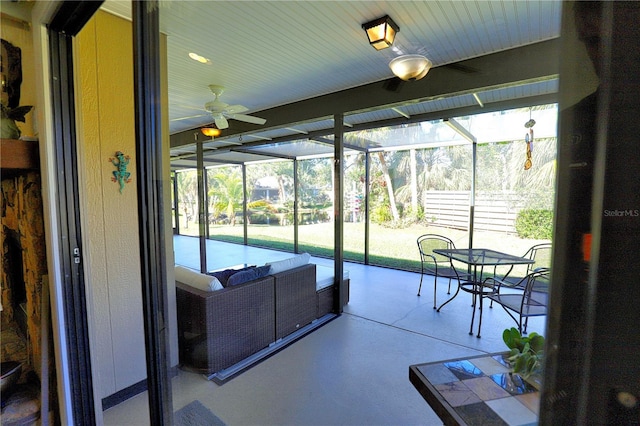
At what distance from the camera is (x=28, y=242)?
1.70 meters

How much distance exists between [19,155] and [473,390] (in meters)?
2.45

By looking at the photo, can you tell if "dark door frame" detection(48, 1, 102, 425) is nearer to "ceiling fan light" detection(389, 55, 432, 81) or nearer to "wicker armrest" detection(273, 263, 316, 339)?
"wicker armrest" detection(273, 263, 316, 339)

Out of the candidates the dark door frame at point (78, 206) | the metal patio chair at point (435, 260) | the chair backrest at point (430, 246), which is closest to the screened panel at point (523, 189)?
the dark door frame at point (78, 206)

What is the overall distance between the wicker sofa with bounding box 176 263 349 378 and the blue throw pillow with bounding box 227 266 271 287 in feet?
0.11

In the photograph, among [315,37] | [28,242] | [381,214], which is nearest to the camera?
[28,242]

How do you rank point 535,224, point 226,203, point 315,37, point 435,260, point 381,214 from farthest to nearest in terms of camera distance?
1. point 226,203
2. point 381,214
3. point 435,260
4. point 315,37
5. point 535,224

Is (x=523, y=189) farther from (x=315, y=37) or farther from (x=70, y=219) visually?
(x=315, y=37)

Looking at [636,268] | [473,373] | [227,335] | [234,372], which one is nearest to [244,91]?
[227,335]

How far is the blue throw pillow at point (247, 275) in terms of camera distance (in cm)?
252

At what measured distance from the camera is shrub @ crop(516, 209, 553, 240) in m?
0.42

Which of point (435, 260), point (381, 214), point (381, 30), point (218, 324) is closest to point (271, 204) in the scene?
point (381, 214)

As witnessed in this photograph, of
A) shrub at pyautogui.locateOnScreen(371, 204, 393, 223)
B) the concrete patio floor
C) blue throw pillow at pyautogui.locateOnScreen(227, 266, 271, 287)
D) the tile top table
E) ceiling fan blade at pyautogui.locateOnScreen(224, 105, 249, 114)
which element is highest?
ceiling fan blade at pyautogui.locateOnScreen(224, 105, 249, 114)

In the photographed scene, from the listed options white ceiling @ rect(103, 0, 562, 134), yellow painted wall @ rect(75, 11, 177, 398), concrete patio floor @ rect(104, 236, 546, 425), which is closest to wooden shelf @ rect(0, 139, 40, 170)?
yellow painted wall @ rect(75, 11, 177, 398)

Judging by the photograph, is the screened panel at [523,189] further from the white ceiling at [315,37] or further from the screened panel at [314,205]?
the screened panel at [314,205]
